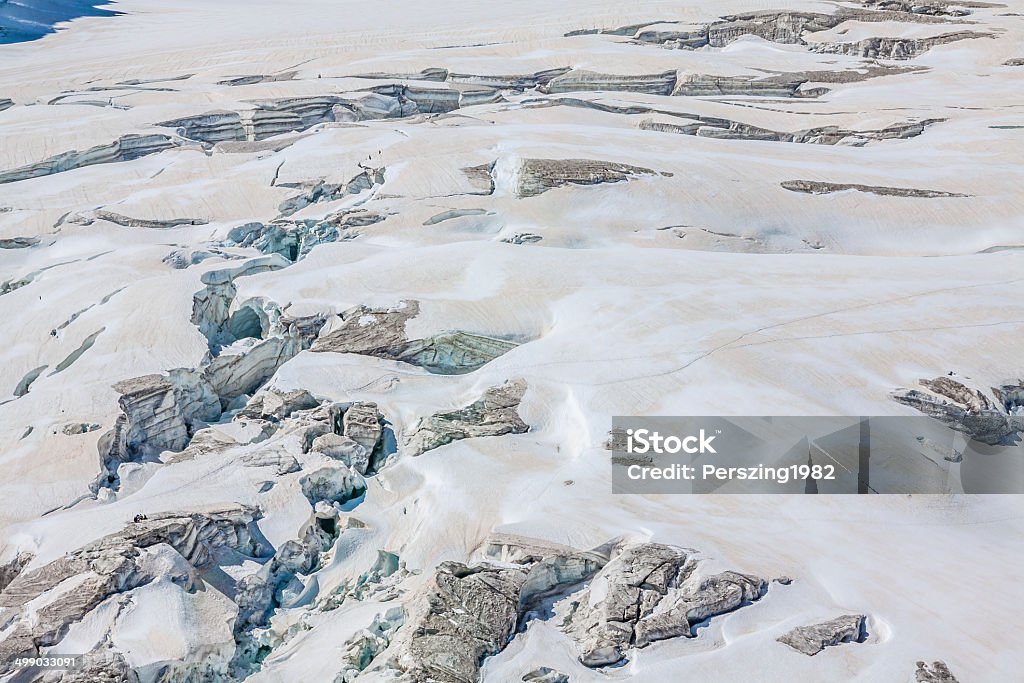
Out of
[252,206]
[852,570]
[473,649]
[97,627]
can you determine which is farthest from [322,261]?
[852,570]

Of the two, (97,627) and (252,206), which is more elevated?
(252,206)

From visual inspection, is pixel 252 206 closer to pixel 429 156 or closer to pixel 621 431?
pixel 429 156

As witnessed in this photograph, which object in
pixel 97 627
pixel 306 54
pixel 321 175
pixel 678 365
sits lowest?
pixel 97 627

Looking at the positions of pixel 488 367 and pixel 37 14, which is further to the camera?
pixel 37 14

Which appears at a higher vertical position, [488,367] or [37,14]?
[37,14]

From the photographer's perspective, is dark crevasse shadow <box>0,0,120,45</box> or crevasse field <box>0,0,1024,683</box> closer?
crevasse field <box>0,0,1024,683</box>
